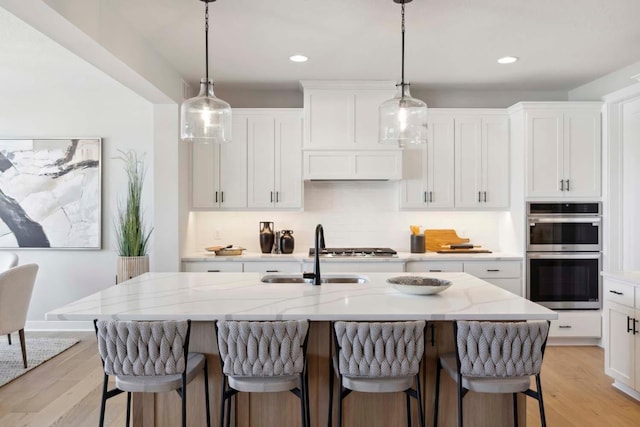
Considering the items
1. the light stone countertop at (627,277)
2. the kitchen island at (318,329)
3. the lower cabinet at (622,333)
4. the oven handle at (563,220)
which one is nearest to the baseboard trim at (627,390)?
the lower cabinet at (622,333)

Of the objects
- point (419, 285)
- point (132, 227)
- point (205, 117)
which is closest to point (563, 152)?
point (419, 285)

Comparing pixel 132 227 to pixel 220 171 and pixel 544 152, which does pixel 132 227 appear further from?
pixel 544 152

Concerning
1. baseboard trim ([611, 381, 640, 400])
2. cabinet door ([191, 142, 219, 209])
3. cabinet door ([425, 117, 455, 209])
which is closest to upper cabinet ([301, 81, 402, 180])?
cabinet door ([425, 117, 455, 209])

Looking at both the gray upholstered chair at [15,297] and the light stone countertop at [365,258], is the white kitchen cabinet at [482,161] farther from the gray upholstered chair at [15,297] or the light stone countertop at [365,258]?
the gray upholstered chair at [15,297]

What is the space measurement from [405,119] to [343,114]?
2189 millimetres

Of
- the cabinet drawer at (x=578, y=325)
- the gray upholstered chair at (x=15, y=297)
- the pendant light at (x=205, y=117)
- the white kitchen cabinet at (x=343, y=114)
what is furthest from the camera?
the white kitchen cabinet at (x=343, y=114)

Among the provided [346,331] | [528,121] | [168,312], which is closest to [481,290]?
[346,331]

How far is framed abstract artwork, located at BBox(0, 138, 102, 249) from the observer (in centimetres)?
537

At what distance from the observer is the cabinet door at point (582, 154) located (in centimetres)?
478

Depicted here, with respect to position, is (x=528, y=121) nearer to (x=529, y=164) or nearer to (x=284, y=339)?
(x=529, y=164)

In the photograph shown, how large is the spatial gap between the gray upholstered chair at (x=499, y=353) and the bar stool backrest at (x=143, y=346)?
1.27 m

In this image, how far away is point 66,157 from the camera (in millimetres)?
5379

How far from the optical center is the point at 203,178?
5.01 meters

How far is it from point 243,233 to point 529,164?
9.87 ft
